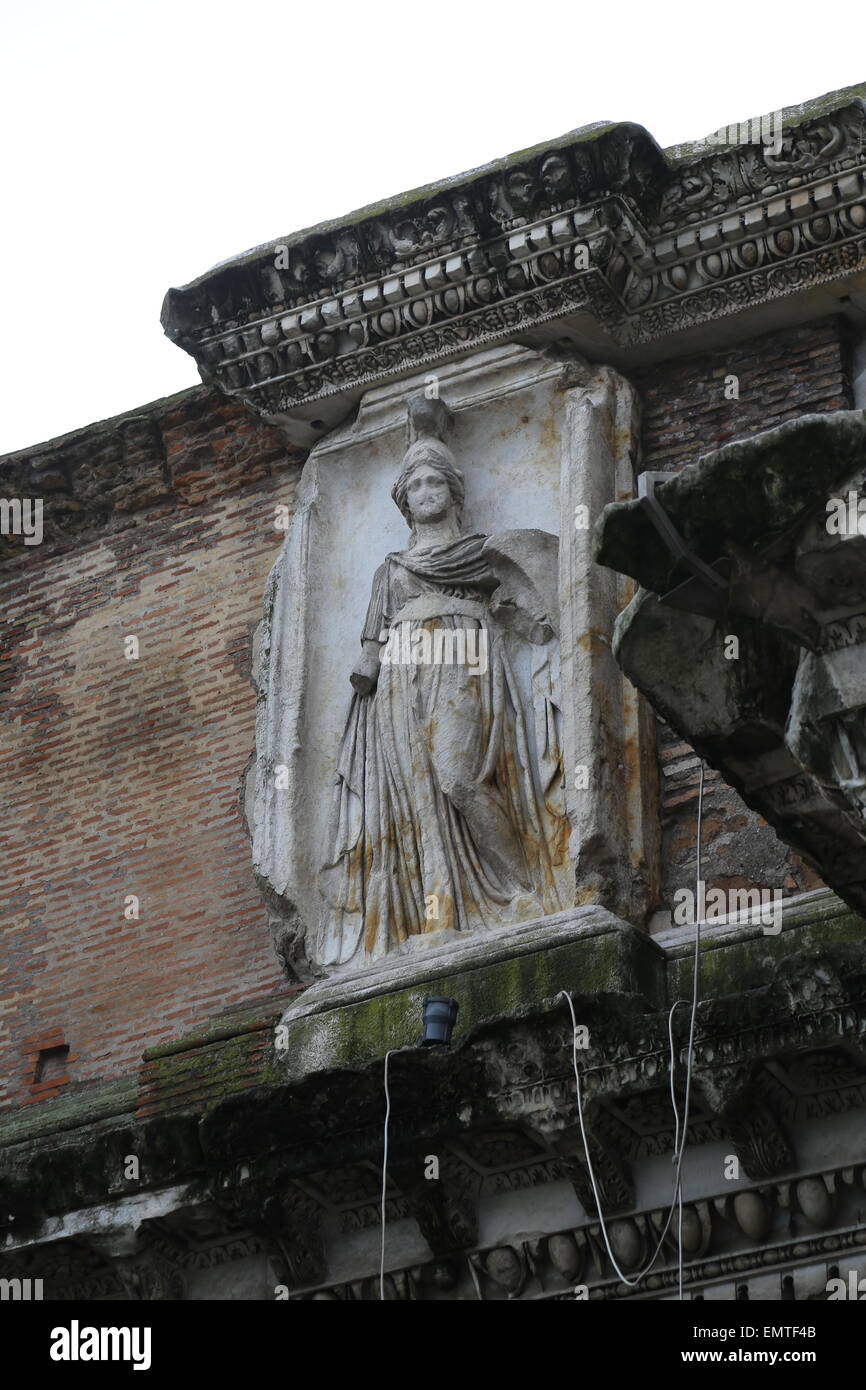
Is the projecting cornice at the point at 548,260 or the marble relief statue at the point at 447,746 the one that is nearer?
the marble relief statue at the point at 447,746

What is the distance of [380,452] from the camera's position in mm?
10609

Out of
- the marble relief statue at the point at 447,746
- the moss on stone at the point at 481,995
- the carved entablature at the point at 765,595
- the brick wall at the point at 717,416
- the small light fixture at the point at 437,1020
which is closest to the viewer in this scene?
the carved entablature at the point at 765,595

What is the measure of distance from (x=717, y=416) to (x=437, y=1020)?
3002 mm

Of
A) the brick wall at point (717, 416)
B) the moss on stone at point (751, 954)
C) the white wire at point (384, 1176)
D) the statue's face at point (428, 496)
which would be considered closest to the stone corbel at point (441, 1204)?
the white wire at point (384, 1176)

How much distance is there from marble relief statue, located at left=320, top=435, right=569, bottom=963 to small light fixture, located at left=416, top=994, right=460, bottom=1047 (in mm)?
735

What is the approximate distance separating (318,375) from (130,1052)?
2912mm

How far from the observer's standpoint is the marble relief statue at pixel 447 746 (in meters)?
9.24

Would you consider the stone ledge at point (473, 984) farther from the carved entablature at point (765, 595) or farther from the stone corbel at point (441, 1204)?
the carved entablature at point (765, 595)

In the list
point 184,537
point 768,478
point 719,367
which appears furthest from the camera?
point 184,537

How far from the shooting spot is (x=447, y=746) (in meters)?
9.40

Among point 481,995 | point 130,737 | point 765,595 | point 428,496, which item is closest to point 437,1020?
point 481,995

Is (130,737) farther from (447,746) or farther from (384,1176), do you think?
(384,1176)
